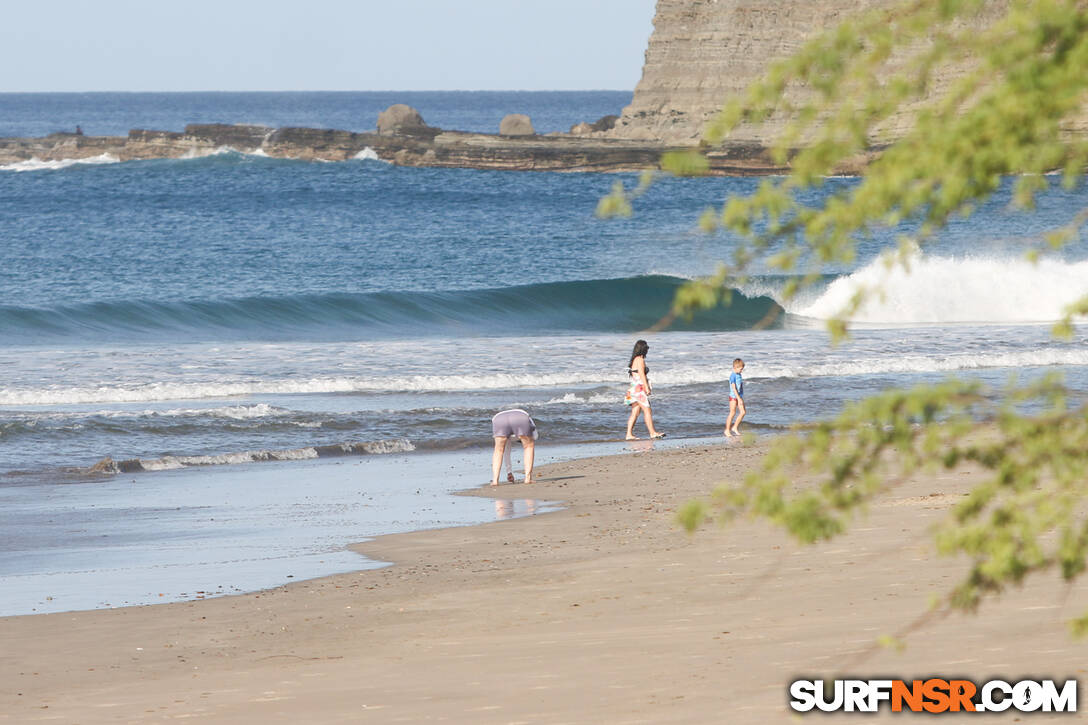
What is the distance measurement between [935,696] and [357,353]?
833 inches

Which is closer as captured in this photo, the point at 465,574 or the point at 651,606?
the point at 651,606

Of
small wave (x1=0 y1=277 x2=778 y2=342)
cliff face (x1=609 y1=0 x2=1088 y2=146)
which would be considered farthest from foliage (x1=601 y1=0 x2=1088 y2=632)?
cliff face (x1=609 y1=0 x2=1088 y2=146)

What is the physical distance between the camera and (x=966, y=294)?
33.2 m

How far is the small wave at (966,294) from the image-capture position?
106ft

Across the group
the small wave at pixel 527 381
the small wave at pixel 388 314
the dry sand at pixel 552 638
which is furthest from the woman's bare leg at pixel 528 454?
the small wave at pixel 388 314

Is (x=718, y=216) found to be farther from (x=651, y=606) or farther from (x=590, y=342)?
(x=590, y=342)

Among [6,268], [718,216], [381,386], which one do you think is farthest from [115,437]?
[6,268]

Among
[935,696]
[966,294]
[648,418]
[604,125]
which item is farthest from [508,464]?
[604,125]

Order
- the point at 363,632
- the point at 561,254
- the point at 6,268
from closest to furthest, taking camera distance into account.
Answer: the point at 363,632 → the point at 6,268 → the point at 561,254

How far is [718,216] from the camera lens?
3342 mm

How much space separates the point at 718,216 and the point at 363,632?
5074mm

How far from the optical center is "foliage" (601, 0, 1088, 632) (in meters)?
3.08

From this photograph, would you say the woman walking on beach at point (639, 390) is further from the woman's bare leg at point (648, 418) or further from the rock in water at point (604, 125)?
the rock in water at point (604, 125)

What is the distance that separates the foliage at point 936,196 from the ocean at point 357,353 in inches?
15.7
